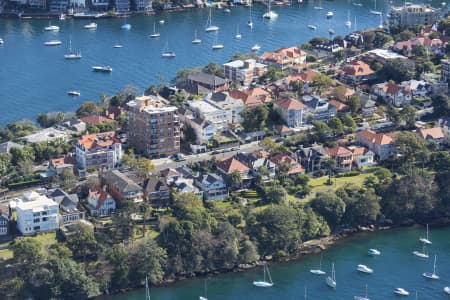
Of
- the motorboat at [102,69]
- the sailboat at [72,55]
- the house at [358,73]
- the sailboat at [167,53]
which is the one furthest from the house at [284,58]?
the sailboat at [72,55]

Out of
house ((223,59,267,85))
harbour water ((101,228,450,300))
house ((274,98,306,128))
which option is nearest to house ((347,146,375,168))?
house ((274,98,306,128))

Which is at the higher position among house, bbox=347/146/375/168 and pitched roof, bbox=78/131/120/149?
pitched roof, bbox=78/131/120/149

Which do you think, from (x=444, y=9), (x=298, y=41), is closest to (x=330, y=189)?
(x=298, y=41)

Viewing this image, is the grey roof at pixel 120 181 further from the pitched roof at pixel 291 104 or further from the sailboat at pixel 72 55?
the sailboat at pixel 72 55

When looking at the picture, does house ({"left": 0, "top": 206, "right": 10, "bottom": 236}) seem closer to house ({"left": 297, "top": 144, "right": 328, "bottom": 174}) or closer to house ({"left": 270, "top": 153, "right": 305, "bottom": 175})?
house ({"left": 270, "top": 153, "right": 305, "bottom": 175})

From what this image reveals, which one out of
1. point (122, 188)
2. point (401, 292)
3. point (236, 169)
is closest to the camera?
point (401, 292)

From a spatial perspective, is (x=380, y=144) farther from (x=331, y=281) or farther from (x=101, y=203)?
(x=101, y=203)

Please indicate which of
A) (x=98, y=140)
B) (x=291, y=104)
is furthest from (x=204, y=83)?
(x=98, y=140)
